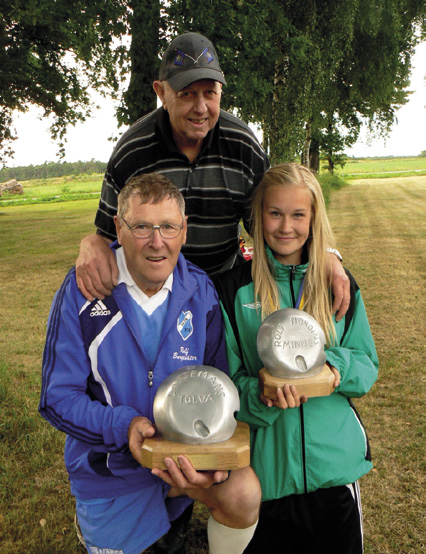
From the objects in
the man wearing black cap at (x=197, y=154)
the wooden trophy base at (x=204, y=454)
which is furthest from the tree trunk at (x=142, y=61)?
the wooden trophy base at (x=204, y=454)

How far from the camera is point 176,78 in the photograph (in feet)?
8.95

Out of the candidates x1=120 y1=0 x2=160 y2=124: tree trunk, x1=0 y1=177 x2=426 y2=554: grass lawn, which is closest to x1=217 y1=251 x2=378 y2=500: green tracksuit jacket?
x1=0 y1=177 x2=426 y2=554: grass lawn

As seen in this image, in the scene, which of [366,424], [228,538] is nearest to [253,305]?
[228,538]

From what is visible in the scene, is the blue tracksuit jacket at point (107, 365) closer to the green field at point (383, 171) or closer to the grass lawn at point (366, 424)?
the grass lawn at point (366, 424)

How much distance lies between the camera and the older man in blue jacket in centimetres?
213

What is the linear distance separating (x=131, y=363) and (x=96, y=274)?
0.43m

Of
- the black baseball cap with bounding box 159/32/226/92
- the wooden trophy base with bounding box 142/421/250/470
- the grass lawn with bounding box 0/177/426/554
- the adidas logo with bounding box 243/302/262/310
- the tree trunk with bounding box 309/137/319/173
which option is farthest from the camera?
the tree trunk with bounding box 309/137/319/173

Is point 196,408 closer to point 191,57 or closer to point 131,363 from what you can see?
point 131,363

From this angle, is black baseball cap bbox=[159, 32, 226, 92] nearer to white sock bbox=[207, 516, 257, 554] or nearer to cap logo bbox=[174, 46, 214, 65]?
cap logo bbox=[174, 46, 214, 65]

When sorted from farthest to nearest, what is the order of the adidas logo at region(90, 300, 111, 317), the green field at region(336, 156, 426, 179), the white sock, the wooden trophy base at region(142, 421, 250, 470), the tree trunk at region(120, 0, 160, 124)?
the green field at region(336, 156, 426, 179) → the tree trunk at region(120, 0, 160, 124) → the adidas logo at region(90, 300, 111, 317) → the white sock → the wooden trophy base at region(142, 421, 250, 470)

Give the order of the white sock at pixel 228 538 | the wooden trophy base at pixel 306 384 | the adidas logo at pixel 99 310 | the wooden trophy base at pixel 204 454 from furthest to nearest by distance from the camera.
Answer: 1. the adidas logo at pixel 99 310
2. the white sock at pixel 228 538
3. the wooden trophy base at pixel 306 384
4. the wooden trophy base at pixel 204 454

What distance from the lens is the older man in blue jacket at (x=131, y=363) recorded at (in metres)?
2.13

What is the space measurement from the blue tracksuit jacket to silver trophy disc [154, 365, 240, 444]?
0.35 metres

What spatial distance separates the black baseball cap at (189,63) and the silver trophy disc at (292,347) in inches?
55.7
